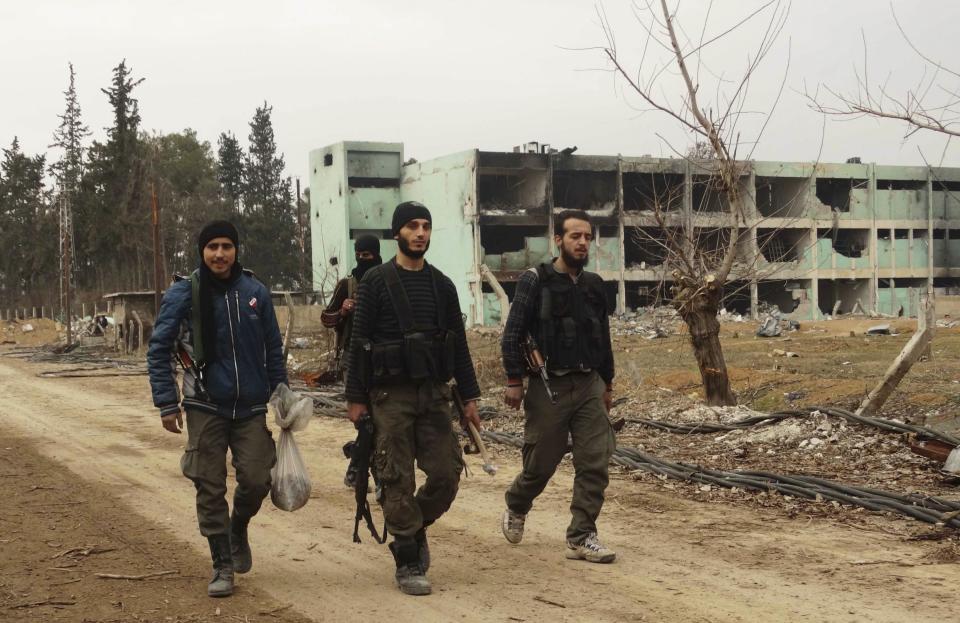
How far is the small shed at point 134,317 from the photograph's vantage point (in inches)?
1390

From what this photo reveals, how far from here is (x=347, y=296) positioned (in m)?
8.16

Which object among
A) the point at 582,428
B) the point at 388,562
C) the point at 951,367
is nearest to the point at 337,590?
the point at 388,562

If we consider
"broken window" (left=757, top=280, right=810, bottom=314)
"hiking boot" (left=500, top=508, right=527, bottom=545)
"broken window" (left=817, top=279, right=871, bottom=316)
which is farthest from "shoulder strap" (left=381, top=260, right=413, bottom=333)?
"broken window" (left=817, top=279, right=871, bottom=316)

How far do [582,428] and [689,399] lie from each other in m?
7.51

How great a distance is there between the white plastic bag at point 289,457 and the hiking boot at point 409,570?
0.60 m

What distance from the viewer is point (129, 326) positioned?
3572 cm

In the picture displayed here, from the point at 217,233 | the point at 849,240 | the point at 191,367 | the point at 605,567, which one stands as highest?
the point at 849,240

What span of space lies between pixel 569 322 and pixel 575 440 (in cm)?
68

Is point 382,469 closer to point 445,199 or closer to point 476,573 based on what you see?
point 476,573

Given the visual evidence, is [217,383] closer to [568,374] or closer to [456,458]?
[456,458]

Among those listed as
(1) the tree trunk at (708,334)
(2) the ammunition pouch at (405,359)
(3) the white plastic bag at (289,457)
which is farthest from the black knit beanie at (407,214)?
(1) the tree trunk at (708,334)

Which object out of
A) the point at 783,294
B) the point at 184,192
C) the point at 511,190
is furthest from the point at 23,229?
the point at 783,294

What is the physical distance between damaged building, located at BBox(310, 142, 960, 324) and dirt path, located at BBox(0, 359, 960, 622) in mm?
37839

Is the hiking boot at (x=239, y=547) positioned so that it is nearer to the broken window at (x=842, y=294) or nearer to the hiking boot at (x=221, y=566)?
the hiking boot at (x=221, y=566)
